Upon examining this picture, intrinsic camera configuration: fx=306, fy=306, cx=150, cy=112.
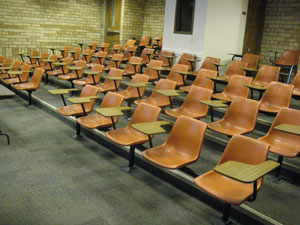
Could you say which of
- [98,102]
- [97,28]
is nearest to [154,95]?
[98,102]

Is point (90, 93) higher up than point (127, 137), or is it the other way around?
point (90, 93)

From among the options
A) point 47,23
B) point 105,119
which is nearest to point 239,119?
point 105,119

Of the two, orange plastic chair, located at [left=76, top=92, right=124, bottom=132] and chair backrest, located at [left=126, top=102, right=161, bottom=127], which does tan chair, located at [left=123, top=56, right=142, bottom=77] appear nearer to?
orange plastic chair, located at [left=76, top=92, right=124, bottom=132]

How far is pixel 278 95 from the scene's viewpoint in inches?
155

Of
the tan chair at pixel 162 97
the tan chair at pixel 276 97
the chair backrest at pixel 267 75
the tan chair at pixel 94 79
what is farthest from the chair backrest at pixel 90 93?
the chair backrest at pixel 267 75

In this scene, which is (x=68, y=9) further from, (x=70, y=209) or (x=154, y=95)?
(x=70, y=209)

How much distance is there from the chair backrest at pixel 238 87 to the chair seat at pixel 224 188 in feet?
6.95

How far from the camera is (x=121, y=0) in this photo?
1049cm

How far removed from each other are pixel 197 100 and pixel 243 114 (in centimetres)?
72

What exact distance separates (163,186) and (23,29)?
8.46m

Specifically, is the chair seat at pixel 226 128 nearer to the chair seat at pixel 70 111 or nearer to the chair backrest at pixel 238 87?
the chair backrest at pixel 238 87

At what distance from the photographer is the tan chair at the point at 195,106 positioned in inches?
155

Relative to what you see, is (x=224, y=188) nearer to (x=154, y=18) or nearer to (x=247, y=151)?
(x=247, y=151)

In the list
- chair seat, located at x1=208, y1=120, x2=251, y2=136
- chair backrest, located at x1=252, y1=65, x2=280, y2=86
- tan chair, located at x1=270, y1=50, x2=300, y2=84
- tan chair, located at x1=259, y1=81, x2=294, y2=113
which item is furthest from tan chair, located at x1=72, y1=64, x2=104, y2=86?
tan chair, located at x1=270, y1=50, x2=300, y2=84
